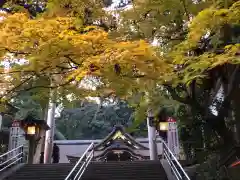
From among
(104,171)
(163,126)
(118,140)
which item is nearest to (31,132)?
(104,171)

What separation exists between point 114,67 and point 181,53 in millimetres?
1334

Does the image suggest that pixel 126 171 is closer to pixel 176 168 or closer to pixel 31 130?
pixel 176 168

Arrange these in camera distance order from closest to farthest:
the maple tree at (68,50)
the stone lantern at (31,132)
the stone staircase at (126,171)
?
the maple tree at (68,50), the stone staircase at (126,171), the stone lantern at (31,132)

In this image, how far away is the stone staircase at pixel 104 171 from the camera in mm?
8664

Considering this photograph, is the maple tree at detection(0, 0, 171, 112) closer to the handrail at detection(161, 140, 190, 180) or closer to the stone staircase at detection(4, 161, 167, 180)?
the handrail at detection(161, 140, 190, 180)

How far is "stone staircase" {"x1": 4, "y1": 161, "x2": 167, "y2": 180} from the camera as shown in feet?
28.4

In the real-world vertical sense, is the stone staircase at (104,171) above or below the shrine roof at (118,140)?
below

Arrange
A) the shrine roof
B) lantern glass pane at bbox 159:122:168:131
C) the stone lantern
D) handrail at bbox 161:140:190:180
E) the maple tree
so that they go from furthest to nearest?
the shrine roof < the stone lantern < lantern glass pane at bbox 159:122:168:131 < handrail at bbox 161:140:190:180 < the maple tree

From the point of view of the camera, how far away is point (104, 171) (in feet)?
30.3

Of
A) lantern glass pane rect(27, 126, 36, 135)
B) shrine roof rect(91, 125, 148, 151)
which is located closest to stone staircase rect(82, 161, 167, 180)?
lantern glass pane rect(27, 126, 36, 135)

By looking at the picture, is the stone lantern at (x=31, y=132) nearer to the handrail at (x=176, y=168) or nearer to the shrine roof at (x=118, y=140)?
the handrail at (x=176, y=168)

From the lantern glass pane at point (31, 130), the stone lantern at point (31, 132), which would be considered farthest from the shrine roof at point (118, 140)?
the lantern glass pane at point (31, 130)

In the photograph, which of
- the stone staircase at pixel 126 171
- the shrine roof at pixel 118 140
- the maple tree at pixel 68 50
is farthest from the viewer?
the shrine roof at pixel 118 140

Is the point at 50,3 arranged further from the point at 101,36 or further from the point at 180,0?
the point at 180,0
